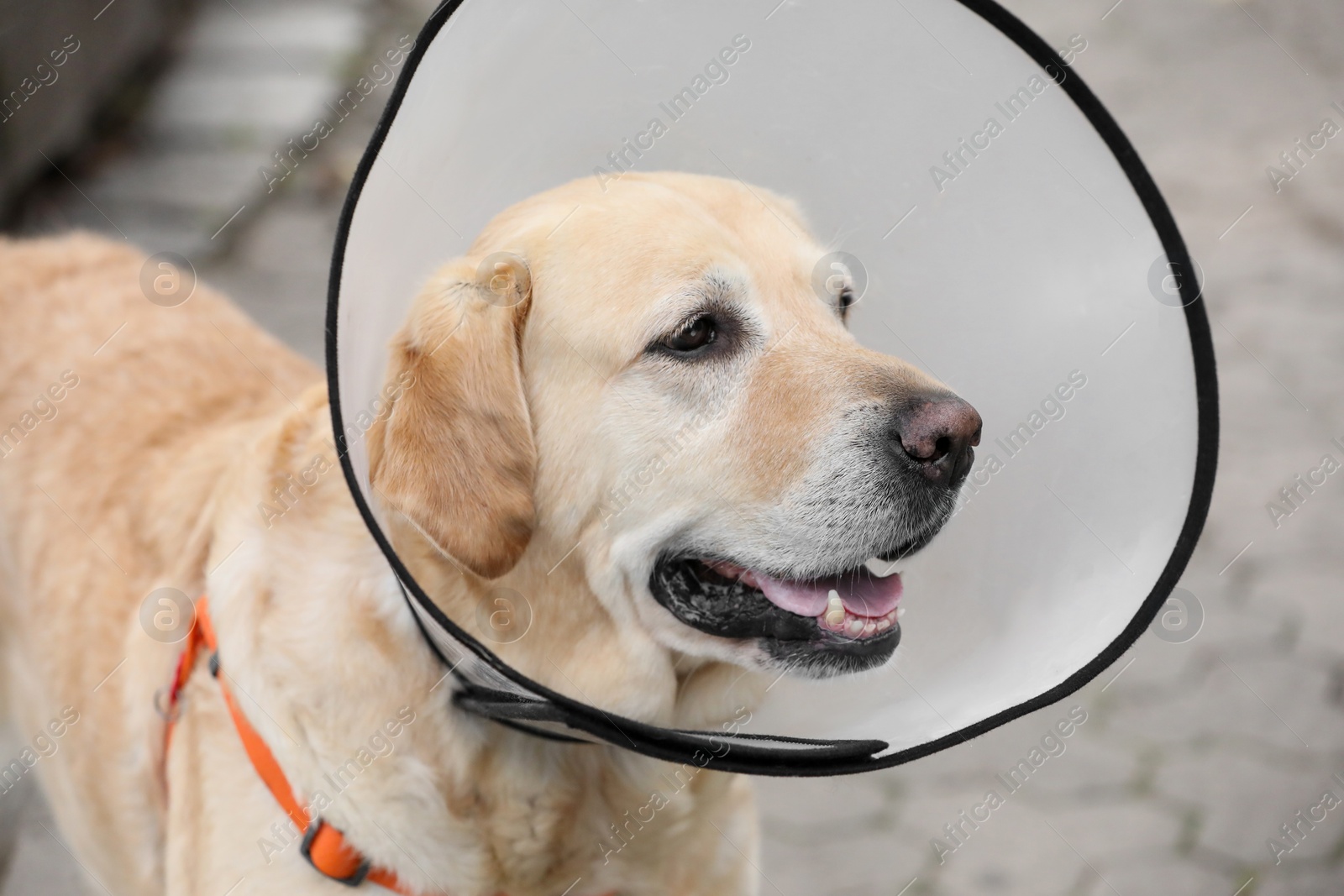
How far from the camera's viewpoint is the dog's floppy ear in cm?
184

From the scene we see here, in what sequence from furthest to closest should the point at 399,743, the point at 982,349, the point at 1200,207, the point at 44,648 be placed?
the point at 1200,207
the point at 44,648
the point at 982,349
the point at 399,743

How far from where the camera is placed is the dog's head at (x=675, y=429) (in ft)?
6.41

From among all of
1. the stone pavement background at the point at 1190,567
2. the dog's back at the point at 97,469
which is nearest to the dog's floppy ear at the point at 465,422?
the dog's back at the point at 97,469

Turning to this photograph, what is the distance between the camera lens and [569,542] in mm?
2006

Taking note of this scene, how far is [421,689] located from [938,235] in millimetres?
1364

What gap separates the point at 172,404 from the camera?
273 cm

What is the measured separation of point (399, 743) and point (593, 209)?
105 centimetres

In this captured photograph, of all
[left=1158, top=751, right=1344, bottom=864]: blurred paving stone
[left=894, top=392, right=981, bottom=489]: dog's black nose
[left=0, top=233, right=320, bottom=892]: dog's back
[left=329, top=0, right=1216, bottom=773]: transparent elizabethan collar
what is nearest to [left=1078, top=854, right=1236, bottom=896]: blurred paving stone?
[left=1158, top=751, right=1344, bottom=864]: blurred paving stone

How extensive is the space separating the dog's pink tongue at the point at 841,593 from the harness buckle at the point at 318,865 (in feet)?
2.94

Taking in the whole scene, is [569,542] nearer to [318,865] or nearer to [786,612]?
[786,612]

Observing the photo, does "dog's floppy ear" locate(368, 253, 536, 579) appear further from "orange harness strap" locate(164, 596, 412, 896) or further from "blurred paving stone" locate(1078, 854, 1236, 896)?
"blurred paving stone" locate(1078, 854, 1236, 896)

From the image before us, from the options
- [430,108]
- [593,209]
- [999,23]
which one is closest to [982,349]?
[999,23]

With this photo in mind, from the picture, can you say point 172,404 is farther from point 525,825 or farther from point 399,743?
point 525,825

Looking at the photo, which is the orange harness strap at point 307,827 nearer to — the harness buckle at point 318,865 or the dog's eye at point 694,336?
the harness buckle at point 318,865
